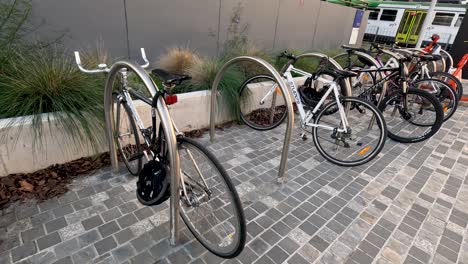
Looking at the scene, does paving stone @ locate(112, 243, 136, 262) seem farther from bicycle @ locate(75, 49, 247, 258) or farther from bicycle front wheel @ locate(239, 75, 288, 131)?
bicycle front wheel @ locate(239, 75, 288, 131)

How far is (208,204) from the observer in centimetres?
219

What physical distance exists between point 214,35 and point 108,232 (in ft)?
16.2

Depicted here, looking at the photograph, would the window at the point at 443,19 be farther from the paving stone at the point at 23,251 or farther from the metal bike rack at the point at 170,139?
the paving stone at the point at 23,251

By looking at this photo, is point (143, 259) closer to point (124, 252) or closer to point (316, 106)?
point (124, 252)

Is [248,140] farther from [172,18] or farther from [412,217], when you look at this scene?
[172,18]

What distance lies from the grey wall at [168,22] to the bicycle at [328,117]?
86.9 inches

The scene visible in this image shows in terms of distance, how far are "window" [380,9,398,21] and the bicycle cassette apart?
18.9m

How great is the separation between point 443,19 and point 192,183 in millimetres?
17930

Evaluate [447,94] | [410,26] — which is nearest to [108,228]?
[447,94]

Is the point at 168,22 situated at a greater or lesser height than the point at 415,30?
lesser

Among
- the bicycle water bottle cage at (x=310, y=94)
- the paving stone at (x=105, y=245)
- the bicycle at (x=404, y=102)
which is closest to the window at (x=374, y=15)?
the bicycle at (x=404, y=102)

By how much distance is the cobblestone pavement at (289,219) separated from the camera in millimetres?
1995

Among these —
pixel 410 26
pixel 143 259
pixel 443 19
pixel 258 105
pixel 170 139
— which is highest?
pixel 443 19

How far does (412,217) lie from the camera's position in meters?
2.56
